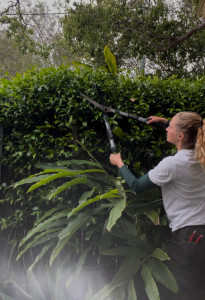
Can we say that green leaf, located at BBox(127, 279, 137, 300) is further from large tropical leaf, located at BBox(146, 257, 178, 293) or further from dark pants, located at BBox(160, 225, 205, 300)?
dark pants, located at BBox(160, 225, 205, 300)

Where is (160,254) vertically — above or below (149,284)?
above

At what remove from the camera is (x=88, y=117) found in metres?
3.05

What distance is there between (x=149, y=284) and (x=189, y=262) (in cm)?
46

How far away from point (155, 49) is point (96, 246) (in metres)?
8.39

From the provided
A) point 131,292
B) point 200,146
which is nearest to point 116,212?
point 131,292

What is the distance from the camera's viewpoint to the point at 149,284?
229 centimetres

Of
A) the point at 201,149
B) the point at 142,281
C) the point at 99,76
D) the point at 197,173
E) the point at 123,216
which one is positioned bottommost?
the point at 142,281

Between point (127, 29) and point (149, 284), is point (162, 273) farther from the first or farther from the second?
point (127, 29)

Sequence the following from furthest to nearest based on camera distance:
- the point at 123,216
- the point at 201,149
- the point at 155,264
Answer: the point at 123,216 < the point at 155,264 < the point at 201,149

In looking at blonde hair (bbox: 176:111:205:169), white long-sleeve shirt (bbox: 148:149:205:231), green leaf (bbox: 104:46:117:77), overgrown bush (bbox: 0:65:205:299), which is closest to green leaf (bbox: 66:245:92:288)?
overgrown bush (bbox: 0:65:205:299)

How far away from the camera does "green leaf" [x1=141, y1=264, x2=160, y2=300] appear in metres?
2.22

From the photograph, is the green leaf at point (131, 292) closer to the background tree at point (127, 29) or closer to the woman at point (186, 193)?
the woman at point (186, 193)

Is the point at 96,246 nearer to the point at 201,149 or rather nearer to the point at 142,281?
the point at 142,281

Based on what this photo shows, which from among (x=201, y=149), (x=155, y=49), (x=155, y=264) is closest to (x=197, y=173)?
(x=201, y=149)
